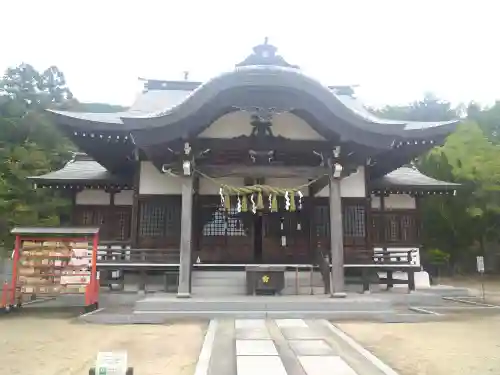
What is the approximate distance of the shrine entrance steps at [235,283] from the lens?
10977mm

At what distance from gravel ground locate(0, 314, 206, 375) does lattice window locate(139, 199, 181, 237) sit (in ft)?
14.1

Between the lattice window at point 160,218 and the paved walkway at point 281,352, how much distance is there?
210 inches

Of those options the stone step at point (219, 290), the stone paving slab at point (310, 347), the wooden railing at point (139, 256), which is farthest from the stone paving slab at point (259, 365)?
the wooden railing at point (139, 256)

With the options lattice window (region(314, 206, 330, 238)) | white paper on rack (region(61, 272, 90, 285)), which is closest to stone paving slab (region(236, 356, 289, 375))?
white paper on rack (region(61, 272, 90, 285))

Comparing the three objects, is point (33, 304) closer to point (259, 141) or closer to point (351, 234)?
point (259, 141)

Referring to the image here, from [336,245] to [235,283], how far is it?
3.05m

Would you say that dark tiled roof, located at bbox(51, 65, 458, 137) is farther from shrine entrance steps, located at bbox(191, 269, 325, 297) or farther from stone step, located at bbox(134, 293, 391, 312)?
shrine entrance steps, located at bbox(191, 269, 325, 297)

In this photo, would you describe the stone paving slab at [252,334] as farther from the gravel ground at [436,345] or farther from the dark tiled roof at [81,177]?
the dark tiled roof at [81,177]

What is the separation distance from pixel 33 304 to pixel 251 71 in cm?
857

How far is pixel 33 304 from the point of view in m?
11.5

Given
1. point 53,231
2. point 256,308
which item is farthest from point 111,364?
point 53,231

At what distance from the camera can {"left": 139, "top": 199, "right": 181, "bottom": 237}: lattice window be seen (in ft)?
40.9

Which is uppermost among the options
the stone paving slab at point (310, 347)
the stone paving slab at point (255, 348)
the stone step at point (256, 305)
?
the stone step at point (256, 305)

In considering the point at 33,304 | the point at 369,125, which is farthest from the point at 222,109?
the point at 33,304
